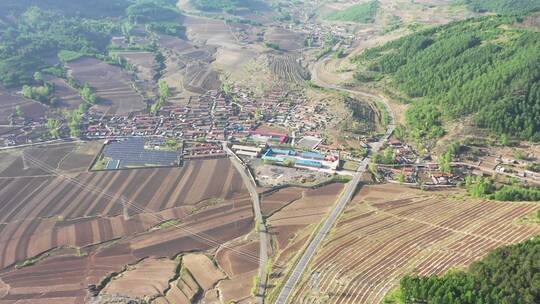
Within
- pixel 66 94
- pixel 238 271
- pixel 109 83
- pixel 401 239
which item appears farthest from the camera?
pixel 109 83

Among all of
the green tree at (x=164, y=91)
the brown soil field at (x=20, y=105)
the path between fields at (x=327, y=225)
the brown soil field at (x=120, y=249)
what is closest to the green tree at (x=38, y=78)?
the brown soil field at (x=20, y=105)

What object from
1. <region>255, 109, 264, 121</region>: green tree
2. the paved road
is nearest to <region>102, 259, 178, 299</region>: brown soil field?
the paved road

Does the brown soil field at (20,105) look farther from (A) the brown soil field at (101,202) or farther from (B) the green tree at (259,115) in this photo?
(B) the green tree at (259,115)

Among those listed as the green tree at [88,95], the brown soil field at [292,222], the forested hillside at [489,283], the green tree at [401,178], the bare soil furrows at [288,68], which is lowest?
the brown soil field at [292,222]

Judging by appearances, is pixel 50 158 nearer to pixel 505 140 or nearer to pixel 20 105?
pixel 20 105

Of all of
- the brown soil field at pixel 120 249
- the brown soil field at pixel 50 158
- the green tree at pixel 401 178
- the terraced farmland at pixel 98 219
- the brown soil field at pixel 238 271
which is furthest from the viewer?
the brown soil field at pixel 50 158

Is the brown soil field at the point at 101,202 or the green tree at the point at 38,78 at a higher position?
the green tree at the point at 38,78

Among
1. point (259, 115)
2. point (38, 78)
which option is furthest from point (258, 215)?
point (38, 78)
